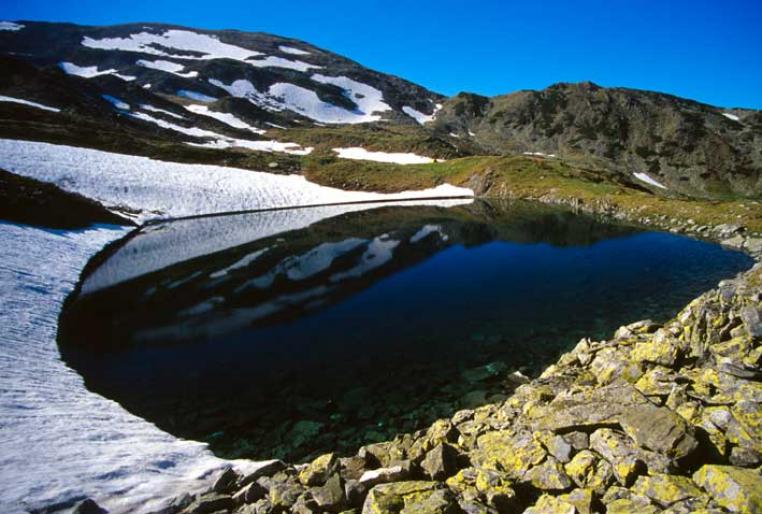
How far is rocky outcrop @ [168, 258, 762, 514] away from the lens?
23.1 ft

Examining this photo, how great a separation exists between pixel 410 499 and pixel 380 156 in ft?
399

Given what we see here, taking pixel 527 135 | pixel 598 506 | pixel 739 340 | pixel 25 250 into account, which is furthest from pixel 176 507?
pixel 527 135

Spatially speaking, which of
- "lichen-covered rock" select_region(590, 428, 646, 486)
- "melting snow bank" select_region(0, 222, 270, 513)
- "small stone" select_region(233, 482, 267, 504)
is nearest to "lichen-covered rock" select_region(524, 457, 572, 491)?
"lichen-covered rock" select_region(590, 428, 646, 486)

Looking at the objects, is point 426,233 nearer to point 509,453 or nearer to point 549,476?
point 509,453

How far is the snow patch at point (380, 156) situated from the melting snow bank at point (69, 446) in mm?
103138

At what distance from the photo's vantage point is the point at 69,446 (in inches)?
451

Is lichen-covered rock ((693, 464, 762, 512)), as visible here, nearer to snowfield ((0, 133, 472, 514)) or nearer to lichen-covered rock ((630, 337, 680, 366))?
lichen-covered rock ((630, 337, 680, 366))

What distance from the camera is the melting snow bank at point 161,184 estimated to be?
193ft

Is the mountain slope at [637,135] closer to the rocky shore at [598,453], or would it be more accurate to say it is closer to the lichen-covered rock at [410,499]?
the rocky shore at [598,453]

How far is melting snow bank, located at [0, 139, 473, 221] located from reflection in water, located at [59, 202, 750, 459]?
915 inches

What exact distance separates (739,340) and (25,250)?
4043cm

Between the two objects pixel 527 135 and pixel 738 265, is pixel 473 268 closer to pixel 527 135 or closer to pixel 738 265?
pixel 738 265

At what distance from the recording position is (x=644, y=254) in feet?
114

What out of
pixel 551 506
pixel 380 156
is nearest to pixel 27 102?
pixel 380 156
